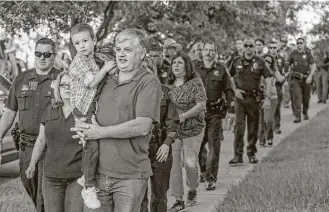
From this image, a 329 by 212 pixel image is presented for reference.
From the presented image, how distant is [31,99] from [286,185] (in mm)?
3105

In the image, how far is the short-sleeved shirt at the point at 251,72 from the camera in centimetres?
1143

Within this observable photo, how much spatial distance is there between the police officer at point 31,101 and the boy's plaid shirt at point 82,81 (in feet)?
4.95

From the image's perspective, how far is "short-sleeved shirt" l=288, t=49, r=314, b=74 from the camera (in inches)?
682

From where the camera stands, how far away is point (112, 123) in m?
4.66

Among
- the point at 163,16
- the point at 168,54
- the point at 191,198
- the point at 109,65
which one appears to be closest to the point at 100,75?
the point at 109,65

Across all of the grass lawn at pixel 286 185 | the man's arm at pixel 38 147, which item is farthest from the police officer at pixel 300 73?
the man's arm at pixel 38 147

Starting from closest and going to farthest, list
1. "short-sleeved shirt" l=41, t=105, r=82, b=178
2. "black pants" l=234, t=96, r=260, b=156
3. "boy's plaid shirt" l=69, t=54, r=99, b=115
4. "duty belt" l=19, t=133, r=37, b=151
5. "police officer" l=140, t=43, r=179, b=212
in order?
"boy's plaid shirt" l=69, t=54, r=99, b=115
"short-sleeved shirt" l=41, t=105, r=82, b=178
"duty belt" l=19, t=133, r=37, b=151
"police officer" l=140, t=43, r=179, b=212
"black pants" l=234, t=96, r=260, b=156

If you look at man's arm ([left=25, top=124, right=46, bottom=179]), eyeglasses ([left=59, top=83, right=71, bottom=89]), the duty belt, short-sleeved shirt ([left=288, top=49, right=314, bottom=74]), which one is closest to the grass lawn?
the duty belt

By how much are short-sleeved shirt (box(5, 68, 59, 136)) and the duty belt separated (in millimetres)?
28

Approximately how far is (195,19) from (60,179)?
449 inches

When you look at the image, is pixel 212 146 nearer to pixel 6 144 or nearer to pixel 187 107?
pixel 187 107

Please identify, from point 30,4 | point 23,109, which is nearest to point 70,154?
point 23,109

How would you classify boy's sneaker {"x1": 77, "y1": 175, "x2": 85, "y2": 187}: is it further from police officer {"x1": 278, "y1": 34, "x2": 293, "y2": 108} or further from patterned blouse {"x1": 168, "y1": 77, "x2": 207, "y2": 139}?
police officer {"x1": 278, "y1": 34, "x2": 293, "y2": 108}

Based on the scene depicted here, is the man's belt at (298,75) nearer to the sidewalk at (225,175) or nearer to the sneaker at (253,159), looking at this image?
the sidewalk at (225,175)
